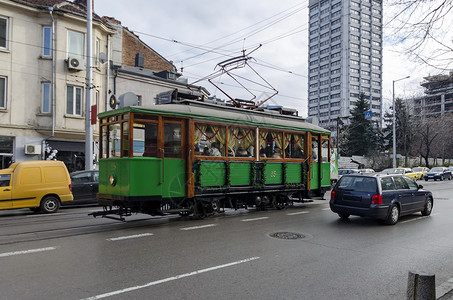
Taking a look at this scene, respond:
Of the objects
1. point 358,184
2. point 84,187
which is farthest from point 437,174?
point 84,187

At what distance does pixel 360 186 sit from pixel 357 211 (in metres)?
0.79

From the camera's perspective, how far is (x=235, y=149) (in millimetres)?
11711

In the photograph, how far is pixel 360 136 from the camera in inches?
2219

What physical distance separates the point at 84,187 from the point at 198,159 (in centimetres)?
678

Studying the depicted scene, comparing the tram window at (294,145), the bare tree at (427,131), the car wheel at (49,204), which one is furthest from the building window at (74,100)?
the bare tree at (427,131)

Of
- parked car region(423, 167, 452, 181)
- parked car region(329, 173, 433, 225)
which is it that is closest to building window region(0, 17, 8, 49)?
parked car region(329, 173, 433, 225)

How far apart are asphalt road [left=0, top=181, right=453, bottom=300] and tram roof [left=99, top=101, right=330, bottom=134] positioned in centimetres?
307

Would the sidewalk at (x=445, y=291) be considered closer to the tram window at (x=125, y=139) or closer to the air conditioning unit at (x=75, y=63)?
the tram window at (x=125, y=139)

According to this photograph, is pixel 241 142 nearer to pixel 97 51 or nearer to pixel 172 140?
pixel 172 140

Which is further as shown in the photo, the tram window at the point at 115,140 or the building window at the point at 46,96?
the building window at the point at 46,96

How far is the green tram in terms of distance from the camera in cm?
960

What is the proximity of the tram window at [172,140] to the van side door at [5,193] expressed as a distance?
246 inches

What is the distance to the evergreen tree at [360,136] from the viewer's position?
56.0 m

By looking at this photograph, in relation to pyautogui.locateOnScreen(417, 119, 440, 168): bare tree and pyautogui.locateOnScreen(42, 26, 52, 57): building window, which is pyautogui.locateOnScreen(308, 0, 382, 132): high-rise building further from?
pyautogui.locateOnScreen(42, 26, 52, 57): building window
